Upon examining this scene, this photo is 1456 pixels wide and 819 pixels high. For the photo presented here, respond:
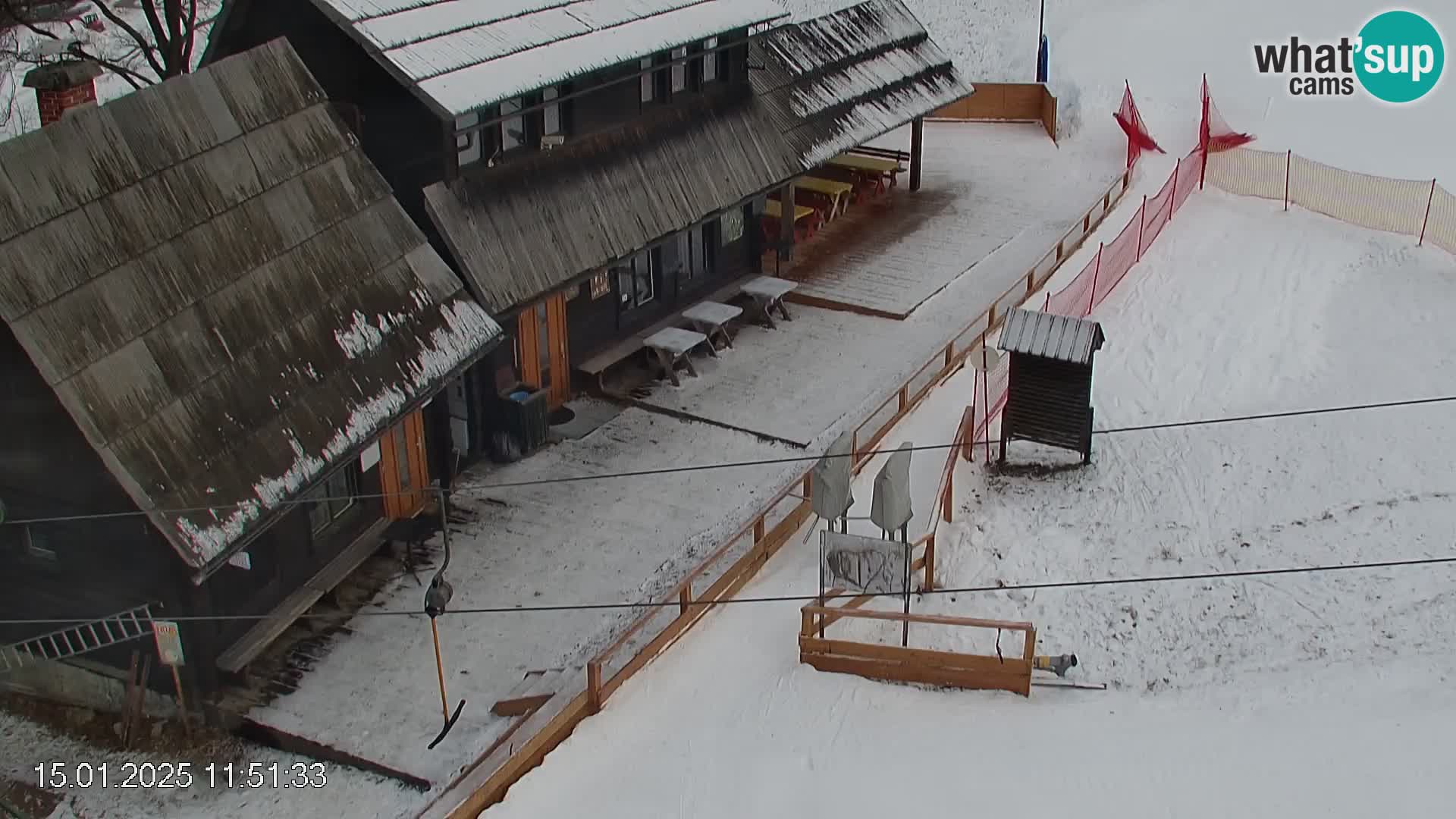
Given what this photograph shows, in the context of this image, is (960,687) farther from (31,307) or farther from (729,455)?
(31,307)

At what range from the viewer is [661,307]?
23.4m

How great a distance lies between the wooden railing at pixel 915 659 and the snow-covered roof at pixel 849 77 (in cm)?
1172

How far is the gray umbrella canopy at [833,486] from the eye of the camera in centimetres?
1532

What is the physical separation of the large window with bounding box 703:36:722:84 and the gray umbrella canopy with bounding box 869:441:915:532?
10.2 meters

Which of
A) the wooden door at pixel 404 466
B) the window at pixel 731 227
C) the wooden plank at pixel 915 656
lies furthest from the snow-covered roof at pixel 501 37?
the wooden plank at pixel 915 656

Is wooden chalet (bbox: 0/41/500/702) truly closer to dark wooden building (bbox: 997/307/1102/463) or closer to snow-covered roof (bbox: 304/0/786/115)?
snow-covered roof (bbox: 304/0/786/115)

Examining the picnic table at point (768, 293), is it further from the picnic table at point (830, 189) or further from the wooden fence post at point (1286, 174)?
the wooden fence post at point (1286, 174)

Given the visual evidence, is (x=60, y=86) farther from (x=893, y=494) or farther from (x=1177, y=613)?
(x=1177, y=613)

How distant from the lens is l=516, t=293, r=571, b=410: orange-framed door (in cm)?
2027

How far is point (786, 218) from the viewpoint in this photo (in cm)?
2598

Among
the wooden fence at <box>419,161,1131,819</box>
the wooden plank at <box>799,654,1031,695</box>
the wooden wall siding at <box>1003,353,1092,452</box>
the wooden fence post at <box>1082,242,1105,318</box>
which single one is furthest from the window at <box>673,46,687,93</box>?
the wooden plank at <box>799,654,1031,695</box>

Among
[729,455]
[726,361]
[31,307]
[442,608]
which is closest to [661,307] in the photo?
[726,361]

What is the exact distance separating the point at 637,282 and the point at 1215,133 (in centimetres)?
1720

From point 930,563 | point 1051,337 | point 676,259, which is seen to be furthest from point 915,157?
point 930,563
